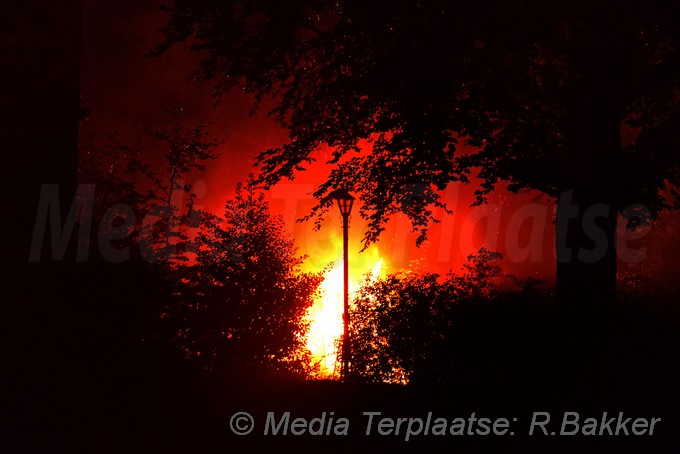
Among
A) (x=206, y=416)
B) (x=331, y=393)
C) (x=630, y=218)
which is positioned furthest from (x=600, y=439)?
(x=630, y=218)

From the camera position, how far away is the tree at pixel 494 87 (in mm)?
10859

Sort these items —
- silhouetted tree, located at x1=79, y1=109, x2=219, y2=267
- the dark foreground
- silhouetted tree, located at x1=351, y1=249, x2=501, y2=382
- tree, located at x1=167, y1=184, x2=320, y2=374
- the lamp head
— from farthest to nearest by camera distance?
silhouetted tree, located at x1=79, y1=109, x2=219, y2=267 → tree, located at x1=167, y1=184, x2=320, y2=374 → the lamp head → silhouetted tree, located at x1=351, y1=249, x2=501, y2=382 → the dark foreground

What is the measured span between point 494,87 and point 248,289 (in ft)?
27.9

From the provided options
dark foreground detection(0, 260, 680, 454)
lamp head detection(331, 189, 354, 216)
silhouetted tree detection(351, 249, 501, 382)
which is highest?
lamp head detection(331, 189, 354, 216)

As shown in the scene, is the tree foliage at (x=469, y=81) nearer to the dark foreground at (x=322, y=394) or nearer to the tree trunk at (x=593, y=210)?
the tree trunk at (x=593, y=210)

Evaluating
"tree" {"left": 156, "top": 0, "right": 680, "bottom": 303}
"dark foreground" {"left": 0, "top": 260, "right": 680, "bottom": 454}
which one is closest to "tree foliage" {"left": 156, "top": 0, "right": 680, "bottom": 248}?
"tree" {"left": 156, "top": 0, "right": 680, "bottom": 303}

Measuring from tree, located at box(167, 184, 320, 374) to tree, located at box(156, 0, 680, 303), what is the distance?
5104 millimetres

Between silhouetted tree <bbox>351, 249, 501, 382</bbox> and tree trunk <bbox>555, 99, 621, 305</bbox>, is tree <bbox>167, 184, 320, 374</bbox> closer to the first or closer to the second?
silhouetted tree <bbox>351, 249, 501, 382</bbox>

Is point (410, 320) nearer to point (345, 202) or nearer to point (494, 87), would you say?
point (345, 202)

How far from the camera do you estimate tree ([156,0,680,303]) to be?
1086 cm

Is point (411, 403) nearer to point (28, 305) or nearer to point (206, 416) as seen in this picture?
point (206, 416)

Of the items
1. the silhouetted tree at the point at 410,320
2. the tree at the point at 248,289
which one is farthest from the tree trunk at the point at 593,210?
the tree at the point at 248,289

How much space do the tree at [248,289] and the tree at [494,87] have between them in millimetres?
5104

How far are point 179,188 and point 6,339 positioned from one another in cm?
2344
